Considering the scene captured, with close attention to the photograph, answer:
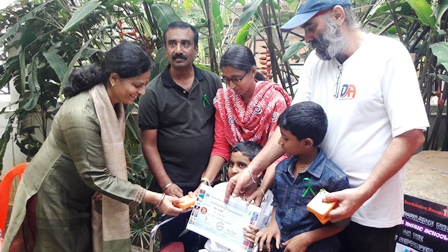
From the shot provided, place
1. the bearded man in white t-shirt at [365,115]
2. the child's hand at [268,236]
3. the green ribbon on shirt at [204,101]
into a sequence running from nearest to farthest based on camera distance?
the bearded man in white t-shirt at [365,115], the child's hand at [268,236], the green ribbon on shirt at [204,101]

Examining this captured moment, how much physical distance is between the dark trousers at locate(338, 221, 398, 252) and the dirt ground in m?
0.77

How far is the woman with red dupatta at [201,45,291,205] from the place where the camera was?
182 centimetres

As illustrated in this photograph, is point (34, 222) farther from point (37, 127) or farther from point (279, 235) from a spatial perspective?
point (37, 127)

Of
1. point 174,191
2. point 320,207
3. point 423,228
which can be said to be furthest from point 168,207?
point 423,228

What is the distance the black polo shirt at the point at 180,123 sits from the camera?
1.99 metres

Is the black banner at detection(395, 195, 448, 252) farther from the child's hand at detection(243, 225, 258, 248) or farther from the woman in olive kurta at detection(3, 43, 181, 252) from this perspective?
the woman in olive kurta at detection(3, 43, 181, 252)

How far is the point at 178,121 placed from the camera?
2.00 m

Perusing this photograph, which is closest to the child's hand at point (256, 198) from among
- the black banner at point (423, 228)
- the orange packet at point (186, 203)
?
the orange packet at point (186, 203)

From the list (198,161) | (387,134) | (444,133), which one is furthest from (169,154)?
(444,133)

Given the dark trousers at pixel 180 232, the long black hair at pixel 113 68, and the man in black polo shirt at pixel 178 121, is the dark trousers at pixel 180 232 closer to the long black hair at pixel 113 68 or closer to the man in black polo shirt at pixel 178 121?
the man in black polo shirt at pixel 178 121

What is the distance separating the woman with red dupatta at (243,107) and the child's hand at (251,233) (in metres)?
0.20

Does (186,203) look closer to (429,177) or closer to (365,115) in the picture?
(365,115)

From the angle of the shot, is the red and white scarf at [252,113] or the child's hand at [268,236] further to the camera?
the red and white scarf at [252,113]

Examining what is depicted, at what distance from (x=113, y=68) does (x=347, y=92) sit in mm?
934
